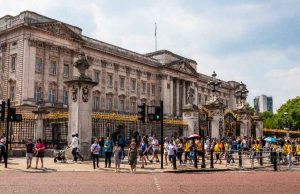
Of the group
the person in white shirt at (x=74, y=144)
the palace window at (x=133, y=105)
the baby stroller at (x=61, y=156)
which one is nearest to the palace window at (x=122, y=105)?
the palace window at (x=133, y=105)

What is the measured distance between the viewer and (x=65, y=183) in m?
13.4

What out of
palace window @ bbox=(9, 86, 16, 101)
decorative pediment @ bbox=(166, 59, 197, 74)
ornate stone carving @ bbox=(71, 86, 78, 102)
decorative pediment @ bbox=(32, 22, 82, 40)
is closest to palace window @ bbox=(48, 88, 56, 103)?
palace window @ bbox=(9, 86, 16, 101)

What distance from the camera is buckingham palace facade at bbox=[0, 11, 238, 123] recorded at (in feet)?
159

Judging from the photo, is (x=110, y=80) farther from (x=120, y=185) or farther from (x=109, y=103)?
(x=120, y=185)

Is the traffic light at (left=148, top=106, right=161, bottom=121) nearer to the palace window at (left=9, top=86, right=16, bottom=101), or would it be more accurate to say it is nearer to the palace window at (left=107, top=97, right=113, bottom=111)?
the palace window at (left=9, top=86, right=16, bottom=101)

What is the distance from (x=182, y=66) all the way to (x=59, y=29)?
31.9 meters

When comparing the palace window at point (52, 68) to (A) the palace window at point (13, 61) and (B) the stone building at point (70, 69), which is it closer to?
(B) the stone building at point (70, 69)

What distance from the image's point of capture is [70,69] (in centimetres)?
5525

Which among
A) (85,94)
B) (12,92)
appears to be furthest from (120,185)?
(12,92)

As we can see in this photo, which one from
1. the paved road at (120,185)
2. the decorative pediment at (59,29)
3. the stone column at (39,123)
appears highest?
the decorative pediment at (59,29)

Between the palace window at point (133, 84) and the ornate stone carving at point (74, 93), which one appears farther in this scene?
the palace window at point (133, 84)

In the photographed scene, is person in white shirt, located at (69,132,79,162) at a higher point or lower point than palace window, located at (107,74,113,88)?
lower

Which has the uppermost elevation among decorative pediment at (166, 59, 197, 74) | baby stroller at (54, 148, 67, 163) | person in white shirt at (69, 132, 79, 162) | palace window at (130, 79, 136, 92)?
decorative pediment at (166, 59, 197, 74)

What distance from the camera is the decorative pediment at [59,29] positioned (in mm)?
49816
